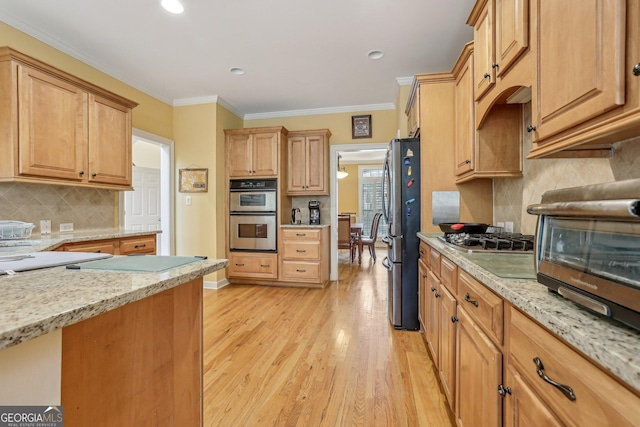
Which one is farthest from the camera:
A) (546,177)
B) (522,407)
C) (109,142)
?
(109,142)

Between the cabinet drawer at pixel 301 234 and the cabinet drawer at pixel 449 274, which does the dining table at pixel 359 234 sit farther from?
the cabinet drawer at pixel 449 274

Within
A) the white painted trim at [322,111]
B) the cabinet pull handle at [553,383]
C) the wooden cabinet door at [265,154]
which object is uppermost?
the white painted trim at [322,111]

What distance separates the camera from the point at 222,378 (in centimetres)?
191

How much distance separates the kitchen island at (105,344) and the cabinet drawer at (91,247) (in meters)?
1.56

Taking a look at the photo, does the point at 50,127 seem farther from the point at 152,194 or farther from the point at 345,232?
the point at 345,232

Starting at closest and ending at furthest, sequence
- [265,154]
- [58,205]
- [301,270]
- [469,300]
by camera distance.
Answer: [469,300] < [58,205] < [301,270] < [265,154]

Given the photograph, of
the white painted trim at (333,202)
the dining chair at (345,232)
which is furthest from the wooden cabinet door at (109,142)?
the dining chair at (345,232)

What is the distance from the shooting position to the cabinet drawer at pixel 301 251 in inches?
161

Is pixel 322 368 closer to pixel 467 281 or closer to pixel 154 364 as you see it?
pixel 467 281

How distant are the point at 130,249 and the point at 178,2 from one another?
2096mm

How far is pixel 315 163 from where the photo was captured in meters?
4.36

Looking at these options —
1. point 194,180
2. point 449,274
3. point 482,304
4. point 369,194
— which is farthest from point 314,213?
point 369,194

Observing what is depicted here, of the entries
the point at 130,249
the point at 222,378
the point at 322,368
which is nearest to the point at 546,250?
the point at 322,368

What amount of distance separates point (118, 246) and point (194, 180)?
5.68 feet
